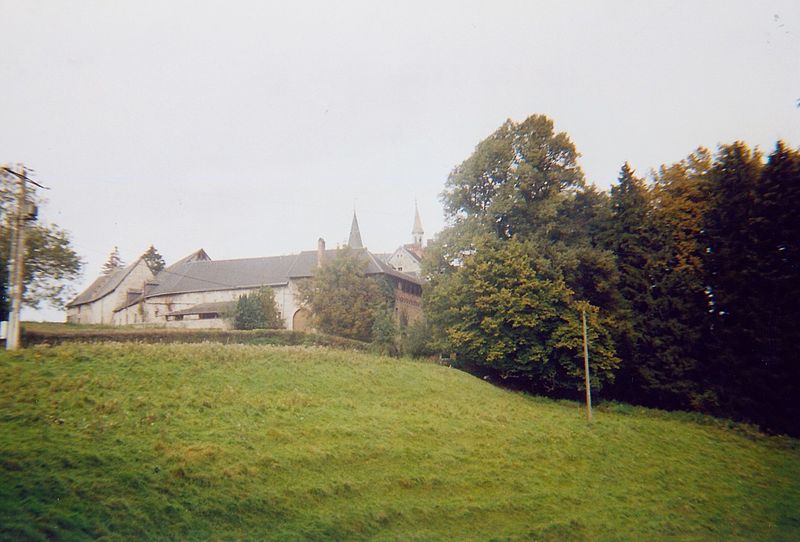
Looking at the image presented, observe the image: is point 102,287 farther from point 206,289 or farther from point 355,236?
point 355,236

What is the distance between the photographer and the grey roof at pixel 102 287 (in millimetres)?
66375

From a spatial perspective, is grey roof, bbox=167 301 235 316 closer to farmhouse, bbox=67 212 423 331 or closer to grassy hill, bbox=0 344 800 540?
farmhouse, bbox=67 212 423 331

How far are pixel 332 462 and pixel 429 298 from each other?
84.7 feet

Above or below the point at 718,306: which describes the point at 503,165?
above

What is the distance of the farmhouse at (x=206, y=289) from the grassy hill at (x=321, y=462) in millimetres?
30554

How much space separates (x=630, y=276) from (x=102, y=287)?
59.6 m

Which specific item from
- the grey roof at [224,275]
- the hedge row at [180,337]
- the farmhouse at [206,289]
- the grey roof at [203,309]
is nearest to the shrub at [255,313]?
the farmhouse at [206,289]

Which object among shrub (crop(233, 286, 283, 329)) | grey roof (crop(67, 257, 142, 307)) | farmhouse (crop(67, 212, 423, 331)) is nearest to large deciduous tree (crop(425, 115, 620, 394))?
shrub (crop(233, 286, 283, 329))

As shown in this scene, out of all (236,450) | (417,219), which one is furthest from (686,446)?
(417,219)

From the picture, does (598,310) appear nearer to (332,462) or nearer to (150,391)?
(332,462)

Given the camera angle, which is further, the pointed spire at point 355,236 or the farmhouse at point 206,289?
the pointed spire at point 355,236

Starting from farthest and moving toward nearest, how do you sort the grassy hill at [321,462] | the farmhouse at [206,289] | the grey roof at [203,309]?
1. the farmhouse at [206,289]
2. the grey roof at [203,309]
3. the grassy hill at [321,462]

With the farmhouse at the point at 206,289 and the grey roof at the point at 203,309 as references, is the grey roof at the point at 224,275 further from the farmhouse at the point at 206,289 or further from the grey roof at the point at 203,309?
the grey roof at the point at 203,309

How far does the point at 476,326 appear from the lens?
4006 centimetres
